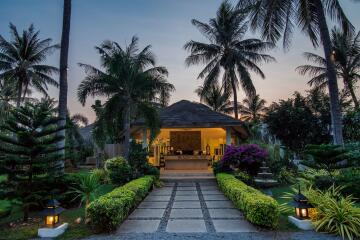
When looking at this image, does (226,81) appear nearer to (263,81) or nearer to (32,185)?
(263,81)

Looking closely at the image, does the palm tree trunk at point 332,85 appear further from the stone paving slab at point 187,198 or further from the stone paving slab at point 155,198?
Result: the stone paving slab at point 155,198

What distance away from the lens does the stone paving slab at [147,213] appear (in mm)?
6363

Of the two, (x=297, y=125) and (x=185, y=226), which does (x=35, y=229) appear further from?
(x=297, y=125)

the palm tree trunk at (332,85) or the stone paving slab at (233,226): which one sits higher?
the palm tree trunk at (332,85)

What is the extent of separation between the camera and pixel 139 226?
18.3 feet

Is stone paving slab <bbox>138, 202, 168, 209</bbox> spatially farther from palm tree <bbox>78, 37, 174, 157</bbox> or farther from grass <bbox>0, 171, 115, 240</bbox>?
palm tree <bbox>78, 37, 174, 157</bbox>

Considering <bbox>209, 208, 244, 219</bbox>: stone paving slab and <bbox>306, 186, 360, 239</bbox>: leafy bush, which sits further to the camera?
<bbox>209, 208, 244, 219</bbox>: stone paving slab

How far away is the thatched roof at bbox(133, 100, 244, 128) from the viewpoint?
13148mm

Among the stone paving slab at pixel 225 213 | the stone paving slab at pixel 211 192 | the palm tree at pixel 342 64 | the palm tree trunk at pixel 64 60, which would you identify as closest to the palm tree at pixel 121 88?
the palm tree trunk at pixel 64 60

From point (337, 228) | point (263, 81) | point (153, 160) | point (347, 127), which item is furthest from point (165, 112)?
point (337, 228)

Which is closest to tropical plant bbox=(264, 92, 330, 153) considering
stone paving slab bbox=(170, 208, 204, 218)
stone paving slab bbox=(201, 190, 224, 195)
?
stone paving slab bbox=(201, 190, 224, 195)

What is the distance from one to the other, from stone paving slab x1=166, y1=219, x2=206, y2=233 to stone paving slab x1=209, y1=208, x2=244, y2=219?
2.02ft

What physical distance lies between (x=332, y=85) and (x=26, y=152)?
9611 millimetres

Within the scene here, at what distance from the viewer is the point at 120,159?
11.0 metres
